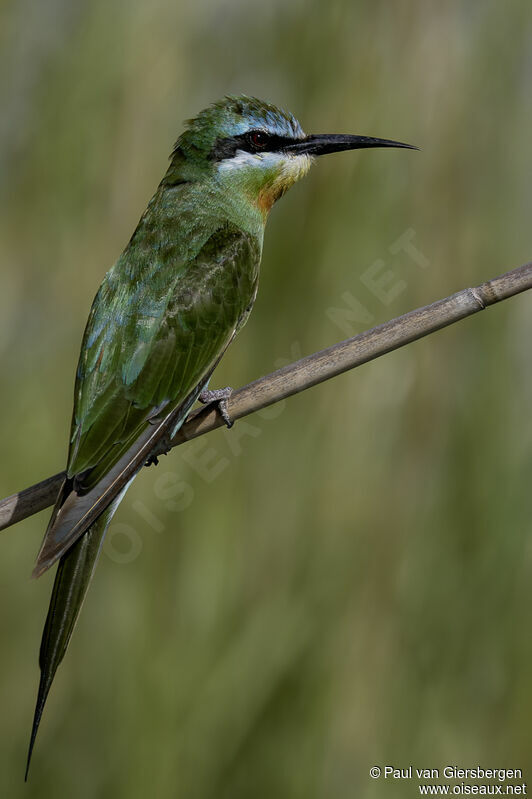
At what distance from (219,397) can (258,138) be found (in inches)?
34.5

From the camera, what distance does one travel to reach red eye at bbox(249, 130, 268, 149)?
8.61ft

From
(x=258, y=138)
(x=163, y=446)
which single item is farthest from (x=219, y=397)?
(x=258, y=138)

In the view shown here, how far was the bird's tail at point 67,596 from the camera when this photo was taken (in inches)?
69.6

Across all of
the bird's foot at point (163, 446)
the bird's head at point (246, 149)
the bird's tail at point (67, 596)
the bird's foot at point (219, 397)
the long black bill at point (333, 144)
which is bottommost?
the bird's tail at point (67, 596)

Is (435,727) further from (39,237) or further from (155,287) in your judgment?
(39,237)

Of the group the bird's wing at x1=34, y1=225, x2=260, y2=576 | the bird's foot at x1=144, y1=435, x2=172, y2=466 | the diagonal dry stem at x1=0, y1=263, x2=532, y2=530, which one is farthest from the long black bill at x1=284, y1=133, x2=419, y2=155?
the bird's foot at x1=144, y1=435, x2=172, y2=466

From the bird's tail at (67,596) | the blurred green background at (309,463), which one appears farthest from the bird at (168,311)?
the blurred green background at (309,463)

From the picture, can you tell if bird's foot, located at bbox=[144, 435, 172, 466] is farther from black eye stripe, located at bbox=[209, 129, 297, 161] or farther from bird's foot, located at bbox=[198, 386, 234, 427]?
black eye stripe, located at bbox=[209, 129, 297, 161]

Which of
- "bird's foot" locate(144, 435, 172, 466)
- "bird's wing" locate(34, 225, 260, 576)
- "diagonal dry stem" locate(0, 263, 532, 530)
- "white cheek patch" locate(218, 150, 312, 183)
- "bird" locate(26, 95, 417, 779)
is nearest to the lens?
"diagonal dry stem" locate(0, 263, 532, 530)

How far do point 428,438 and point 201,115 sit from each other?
1146 millimetres

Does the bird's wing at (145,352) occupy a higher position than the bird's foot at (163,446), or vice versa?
the bird's wing at (145,352)

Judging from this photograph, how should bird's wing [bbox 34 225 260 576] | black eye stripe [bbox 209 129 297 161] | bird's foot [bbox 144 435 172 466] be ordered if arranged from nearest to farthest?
bird's wing [bbox 34 225 260 576] < bird's foot [bbox 144 435 172 466] < black eye stripe [bbox 209 129 297 161]

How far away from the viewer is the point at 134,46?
95.8 inches

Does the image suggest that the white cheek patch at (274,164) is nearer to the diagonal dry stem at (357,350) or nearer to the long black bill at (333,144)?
the long black bill at (333,144)
